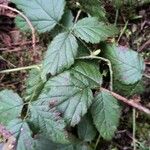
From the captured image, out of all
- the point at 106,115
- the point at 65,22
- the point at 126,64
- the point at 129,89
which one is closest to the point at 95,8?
the point at 65,22

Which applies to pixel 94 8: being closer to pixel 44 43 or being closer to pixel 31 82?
pixel 44 43

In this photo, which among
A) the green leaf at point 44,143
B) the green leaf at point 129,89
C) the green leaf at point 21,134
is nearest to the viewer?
the green leaf at point 21,134

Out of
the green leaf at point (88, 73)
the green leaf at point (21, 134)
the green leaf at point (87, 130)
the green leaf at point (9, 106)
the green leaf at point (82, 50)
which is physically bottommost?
the green leaf at point (87, 130)

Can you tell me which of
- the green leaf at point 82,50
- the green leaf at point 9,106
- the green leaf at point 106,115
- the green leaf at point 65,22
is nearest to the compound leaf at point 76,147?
the green leaf at point 106,115

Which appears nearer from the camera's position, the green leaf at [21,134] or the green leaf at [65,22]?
the green leaf at [21,134]

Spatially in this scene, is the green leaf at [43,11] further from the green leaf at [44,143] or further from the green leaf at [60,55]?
the green leaf at [44,143]

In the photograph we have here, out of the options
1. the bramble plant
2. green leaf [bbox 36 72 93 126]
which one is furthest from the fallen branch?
green leaf [bbox 36 72 93 126]

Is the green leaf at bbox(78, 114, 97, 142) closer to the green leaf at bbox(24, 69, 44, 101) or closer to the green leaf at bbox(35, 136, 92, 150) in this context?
the green leaf at bbox(35, 136, 92, 150)
